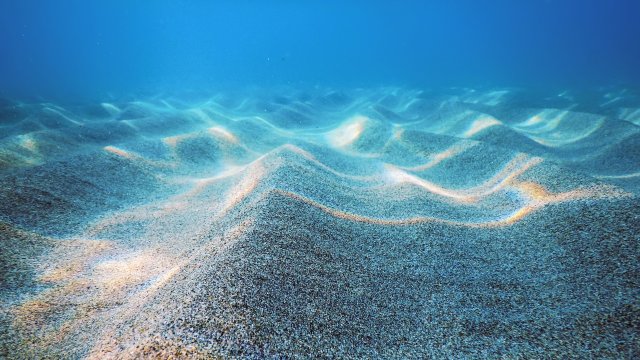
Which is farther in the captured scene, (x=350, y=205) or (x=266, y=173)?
(x=266, y=173)

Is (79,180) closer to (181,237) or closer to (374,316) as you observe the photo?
(181,237)

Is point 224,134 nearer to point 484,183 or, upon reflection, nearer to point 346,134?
point 346,134

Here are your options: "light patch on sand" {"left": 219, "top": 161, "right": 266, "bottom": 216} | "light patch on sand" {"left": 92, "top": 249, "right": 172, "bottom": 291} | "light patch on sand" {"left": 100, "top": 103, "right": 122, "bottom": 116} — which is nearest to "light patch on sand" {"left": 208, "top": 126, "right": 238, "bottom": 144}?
"light patch on sand" {"left": 219, "top": 161, "right": 266, "bottom": 216}

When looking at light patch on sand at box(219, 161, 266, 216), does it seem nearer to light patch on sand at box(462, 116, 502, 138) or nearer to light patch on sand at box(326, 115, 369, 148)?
light patch on sand at box(326, 115, 369, 148)

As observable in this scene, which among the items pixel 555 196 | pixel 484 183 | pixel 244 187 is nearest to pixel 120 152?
pixel 244 187

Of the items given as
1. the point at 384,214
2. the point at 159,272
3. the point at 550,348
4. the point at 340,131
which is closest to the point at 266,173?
the point at 384,214

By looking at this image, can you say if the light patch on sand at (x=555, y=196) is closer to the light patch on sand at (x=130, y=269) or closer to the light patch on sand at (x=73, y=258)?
the light patch on sand at (x=130, y=269)

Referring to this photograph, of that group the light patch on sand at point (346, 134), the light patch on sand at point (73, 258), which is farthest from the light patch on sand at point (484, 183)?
the light patch on sand at point (73, 258)
